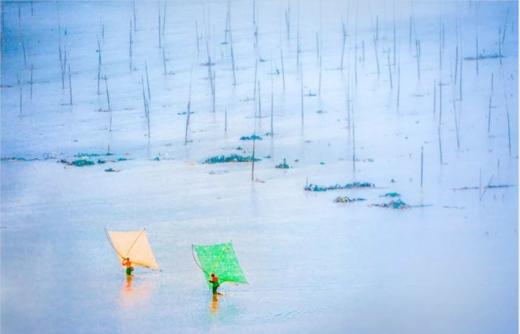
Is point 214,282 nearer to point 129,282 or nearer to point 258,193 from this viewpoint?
point 129,282

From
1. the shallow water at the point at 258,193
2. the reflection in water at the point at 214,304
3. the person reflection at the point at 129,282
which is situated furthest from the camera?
the person reflection at the point at 129,282

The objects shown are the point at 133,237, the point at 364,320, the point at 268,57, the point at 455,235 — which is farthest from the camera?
the point at 268,57

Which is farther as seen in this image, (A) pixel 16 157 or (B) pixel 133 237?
(A) pixel 16 157

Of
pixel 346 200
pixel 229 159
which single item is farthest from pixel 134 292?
pixel 229 159

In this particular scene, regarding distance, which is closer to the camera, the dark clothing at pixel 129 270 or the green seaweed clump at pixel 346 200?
the dark clothing at pixel 129 270

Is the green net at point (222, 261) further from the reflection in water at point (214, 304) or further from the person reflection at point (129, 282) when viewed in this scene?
the person reflection at point (129, 282)

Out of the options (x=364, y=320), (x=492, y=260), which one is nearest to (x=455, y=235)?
(x=492, y=260)

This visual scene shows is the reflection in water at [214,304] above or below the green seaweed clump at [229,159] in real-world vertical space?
below

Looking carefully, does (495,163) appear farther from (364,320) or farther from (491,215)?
(364,320)

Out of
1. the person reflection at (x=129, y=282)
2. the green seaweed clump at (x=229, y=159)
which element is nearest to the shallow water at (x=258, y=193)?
the person reflection at (x=129, y=282)
